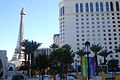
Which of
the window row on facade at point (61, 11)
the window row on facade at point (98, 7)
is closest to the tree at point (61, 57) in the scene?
the window row on facade at point (98, 7)

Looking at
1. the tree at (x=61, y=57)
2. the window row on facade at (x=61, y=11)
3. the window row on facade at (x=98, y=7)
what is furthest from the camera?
the window row on facade at (x=61, y=11)

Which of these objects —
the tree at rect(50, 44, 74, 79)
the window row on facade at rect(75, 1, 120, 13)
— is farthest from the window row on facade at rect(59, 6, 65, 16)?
the tree at rect(50, 44, 74, 79)

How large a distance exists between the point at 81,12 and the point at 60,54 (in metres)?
62.8

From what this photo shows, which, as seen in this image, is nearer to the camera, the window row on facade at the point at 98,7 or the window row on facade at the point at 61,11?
the window row on facade at the point at 98,7

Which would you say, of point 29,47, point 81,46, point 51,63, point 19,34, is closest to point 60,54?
point 51,63

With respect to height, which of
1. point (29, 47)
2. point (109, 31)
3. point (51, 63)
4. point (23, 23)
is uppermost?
point (23, 23)

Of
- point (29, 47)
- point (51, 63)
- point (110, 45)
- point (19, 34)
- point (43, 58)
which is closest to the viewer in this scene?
point (43, 58)

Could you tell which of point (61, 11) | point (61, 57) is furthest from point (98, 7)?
point (61, 57)

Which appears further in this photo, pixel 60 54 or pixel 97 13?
pixel 97 13

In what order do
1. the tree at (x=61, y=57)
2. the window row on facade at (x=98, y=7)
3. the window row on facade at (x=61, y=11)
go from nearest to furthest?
the tree at (x=61, y=57) < the window row on facade at (x=98, y=7) < the window row on facade at (x=61, y=11)

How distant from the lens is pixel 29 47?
59.1 meters

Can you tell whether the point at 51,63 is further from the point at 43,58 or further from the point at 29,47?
the point at 29,47

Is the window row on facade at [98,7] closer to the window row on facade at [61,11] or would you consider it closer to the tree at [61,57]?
the window row on facade at [61,11]

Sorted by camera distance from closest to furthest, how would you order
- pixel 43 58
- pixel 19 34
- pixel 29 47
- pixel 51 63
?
pixel 43 58 < pixel 51 63 < pixel 29 47 < pixel 19 34
